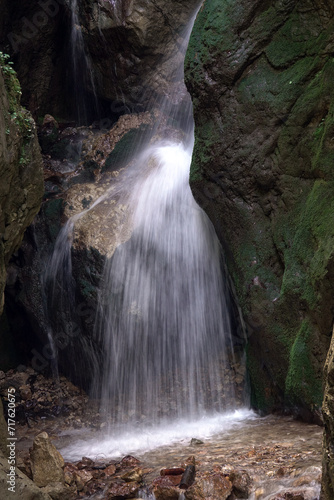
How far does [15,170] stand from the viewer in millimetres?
5309

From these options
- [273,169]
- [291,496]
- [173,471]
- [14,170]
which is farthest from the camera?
[273,169]

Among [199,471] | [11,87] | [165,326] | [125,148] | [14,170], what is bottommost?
[199,471]

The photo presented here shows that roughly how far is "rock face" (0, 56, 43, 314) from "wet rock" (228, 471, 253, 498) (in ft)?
8.83

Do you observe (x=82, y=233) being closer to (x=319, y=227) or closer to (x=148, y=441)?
(x=148, y=441)

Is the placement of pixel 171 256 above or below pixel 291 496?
above

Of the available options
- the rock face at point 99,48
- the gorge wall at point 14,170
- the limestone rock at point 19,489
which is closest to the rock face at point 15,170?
the gorge wall at point 14,170

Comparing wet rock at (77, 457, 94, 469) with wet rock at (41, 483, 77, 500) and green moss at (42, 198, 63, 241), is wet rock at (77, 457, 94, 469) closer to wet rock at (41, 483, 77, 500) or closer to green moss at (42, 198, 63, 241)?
wet rock at (41, 483, 77, 500)

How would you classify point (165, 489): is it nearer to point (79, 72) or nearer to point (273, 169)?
point (273, 169)

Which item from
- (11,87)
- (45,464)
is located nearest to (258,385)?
(45,464)

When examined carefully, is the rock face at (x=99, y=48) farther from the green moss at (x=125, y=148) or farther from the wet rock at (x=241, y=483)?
the wet rock at (x=241, y=483)

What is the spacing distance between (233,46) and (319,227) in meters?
2.69

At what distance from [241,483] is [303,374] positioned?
6.37ft

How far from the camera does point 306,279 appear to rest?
17.1ft

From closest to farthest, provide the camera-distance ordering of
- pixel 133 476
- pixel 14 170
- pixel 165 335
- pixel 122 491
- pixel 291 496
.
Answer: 1. pixel 291 496
2. pixel 122 491
3. pixel 133 476
4. pixel 14 170
5. pixel 165 335
